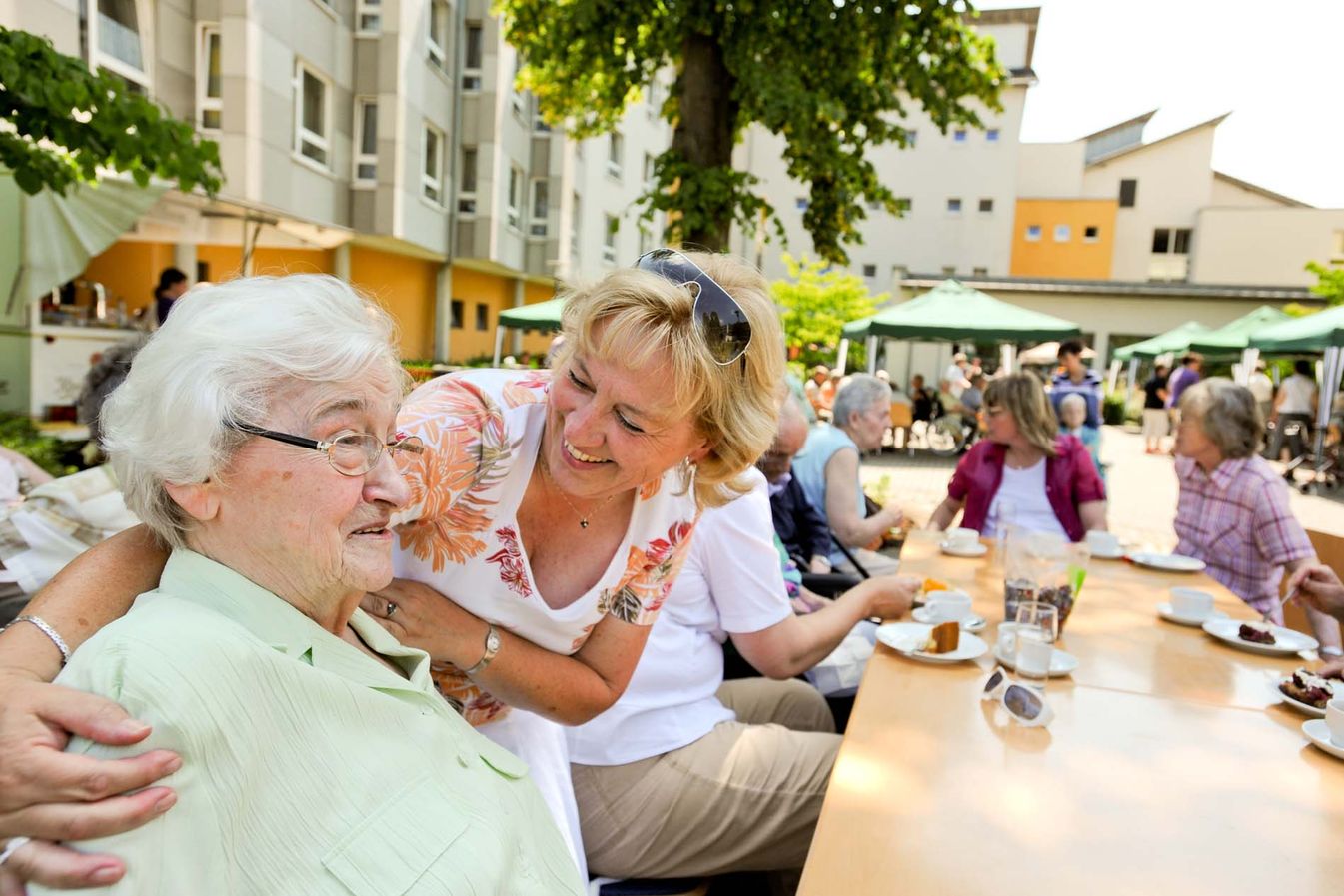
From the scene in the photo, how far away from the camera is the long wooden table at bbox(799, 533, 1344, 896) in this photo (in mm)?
1459

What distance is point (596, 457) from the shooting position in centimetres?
Result: 180

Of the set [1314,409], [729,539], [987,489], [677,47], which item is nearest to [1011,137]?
[1314,409]

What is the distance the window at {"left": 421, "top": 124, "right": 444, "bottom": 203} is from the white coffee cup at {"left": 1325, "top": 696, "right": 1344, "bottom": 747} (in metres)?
18.5

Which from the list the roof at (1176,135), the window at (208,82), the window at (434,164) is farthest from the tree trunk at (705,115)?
the roof at (1176,135)

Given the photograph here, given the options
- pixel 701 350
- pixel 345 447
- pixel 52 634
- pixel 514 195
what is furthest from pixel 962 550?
pixel 514 195

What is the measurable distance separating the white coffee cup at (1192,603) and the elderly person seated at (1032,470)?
1.42 metres

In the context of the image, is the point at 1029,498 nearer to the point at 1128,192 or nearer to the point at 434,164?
the point at 434,164

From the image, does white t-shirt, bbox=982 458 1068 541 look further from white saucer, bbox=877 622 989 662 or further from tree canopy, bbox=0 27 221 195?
tree canopy, bbox=0 27 221 195

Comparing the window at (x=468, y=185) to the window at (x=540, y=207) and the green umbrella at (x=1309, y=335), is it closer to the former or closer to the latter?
the window at (x=540, y=207)

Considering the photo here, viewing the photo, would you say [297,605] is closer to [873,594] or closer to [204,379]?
[204,379]

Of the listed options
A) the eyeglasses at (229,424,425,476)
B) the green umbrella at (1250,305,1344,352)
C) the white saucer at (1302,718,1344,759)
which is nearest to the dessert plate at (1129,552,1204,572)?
the white saucer at (1302,718,1344,759)

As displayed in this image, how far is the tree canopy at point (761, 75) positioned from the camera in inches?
295

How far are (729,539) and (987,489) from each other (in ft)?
9.66

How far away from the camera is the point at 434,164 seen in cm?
1886
